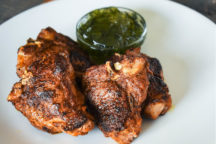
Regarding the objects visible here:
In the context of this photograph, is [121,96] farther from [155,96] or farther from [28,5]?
[28,5]

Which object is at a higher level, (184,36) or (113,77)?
(113,77)

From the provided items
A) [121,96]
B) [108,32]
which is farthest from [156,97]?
[108,32]

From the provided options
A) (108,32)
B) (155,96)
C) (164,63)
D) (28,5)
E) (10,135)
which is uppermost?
(108,32)

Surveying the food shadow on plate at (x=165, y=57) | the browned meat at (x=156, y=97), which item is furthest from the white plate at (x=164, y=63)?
the browned meat at (x=156, y=97)

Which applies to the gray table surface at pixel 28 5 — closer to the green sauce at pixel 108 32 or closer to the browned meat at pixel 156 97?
the green sauce at pixel 108 32

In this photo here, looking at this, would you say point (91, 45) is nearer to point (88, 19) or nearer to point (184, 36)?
point (88, 19)

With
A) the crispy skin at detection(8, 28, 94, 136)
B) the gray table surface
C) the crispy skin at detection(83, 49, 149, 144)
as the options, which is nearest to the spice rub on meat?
the crispy skin at detection(83, 49, 149, 144)

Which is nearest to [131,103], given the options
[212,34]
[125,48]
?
[125,48]
